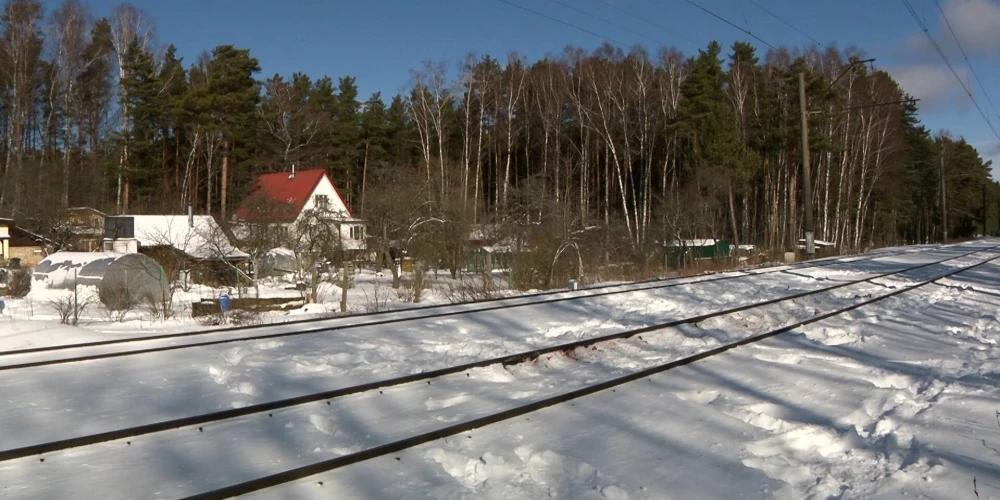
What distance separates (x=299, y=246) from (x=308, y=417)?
1030 inches

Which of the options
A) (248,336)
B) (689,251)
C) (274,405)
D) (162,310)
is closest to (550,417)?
(274,405)

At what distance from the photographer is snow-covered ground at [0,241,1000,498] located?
5457 mm

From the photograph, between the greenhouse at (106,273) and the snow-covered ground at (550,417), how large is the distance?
500 inches

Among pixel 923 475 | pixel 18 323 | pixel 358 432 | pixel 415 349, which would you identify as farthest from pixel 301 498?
pixel 18 323

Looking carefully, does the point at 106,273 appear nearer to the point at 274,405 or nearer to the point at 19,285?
the point at 19,285

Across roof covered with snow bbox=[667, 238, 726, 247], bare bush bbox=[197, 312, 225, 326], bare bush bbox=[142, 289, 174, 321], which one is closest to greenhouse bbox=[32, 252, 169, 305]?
bare bush bbox=[142, 289, 174, 321]

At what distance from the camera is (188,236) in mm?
32969

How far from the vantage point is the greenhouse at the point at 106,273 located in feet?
74.8

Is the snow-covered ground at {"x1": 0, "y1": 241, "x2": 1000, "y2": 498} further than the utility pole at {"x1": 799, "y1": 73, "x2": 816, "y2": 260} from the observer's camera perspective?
No

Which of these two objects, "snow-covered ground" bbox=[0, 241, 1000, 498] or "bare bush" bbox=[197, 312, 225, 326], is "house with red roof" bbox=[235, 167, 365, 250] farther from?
"snow-covered ground" bbox=[0, 241, 1000, 498]

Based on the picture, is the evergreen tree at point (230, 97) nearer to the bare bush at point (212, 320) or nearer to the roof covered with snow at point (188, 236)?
the roof covered with snow at point (188, 236)

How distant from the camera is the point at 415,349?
11203 millimetres

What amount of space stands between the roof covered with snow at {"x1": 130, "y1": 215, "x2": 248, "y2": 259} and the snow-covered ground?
1988 centimetres

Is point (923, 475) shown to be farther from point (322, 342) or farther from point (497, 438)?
point (322, 342)
